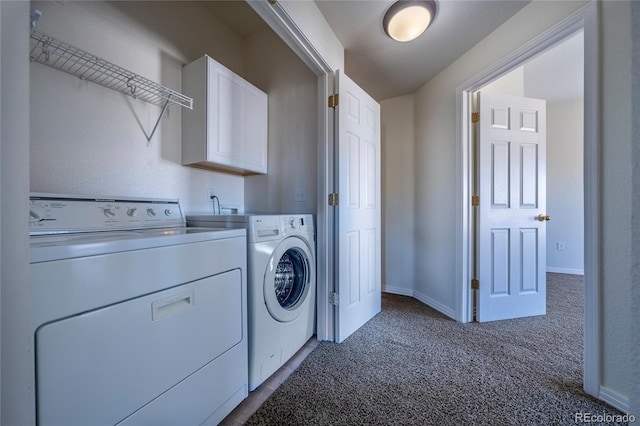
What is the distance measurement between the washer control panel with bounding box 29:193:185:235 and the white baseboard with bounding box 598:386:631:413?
246 cm

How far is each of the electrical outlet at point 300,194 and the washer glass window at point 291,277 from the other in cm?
50

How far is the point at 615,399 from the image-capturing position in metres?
1.19

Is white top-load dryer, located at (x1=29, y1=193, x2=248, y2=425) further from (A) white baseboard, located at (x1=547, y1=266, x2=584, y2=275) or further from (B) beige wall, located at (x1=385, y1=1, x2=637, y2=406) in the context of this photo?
(A) white baseboard, located at (x1=547, y1=266, x2=584, y2=275)

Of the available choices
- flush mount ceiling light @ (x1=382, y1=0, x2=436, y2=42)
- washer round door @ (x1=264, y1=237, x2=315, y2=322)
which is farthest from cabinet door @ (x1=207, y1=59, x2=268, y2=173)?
flush mount ceiling light @ (x1=382, y1=0, x2=436, y2=42)

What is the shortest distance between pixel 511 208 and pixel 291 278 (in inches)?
80.0

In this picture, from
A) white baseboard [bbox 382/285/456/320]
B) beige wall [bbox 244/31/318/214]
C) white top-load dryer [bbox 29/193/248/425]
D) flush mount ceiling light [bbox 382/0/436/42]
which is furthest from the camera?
white baseboard [bbox 382/285/456/320]

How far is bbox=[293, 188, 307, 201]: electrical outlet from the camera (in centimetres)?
197

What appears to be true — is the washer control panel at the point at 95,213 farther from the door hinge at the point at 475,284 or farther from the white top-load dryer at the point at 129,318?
the door hinge at the point at 475,284

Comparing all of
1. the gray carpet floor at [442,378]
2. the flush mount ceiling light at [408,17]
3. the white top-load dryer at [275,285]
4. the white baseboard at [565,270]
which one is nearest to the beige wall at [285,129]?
the white top-load dryer at [275,285]

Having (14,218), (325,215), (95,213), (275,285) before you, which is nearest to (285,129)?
(325,215)

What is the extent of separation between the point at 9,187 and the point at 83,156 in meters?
1.15

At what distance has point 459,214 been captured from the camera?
2.14 meters

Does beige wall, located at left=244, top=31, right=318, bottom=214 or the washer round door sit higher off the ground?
beige wall, located at left=244, top=31, right=318, bottom=214

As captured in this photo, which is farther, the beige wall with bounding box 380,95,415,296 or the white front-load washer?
the beige wall with bounding box 380,95,415,296
